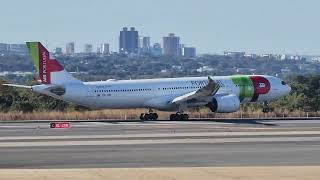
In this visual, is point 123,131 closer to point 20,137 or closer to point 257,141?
point 20,137

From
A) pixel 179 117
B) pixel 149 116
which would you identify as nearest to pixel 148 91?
pixel 149 116

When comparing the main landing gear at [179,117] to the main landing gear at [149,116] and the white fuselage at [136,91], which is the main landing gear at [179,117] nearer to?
the white fuselage at [136,91]

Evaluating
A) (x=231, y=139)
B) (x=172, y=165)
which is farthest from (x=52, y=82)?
(x=172, y=165)

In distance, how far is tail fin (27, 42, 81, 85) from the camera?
56500mm

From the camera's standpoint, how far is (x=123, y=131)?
45.3 m

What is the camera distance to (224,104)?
189ft

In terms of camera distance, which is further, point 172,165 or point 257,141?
point 257,141

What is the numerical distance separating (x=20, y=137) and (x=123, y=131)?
6.13 metres

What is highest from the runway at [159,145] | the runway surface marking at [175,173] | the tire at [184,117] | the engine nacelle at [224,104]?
the engine nacelle at [224,104]

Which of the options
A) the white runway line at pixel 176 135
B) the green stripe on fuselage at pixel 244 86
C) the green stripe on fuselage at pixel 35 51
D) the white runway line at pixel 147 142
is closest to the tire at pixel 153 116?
the green stripe on fuselage at pixel 244 86

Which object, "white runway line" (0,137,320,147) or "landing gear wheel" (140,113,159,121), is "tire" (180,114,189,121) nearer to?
"landing gear wheel" (140,113,159,121)

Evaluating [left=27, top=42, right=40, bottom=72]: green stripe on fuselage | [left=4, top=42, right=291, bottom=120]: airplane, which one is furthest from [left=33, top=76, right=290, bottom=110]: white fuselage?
[left=27, top=42, right=40, bottom=72]: green stripe on fuselage

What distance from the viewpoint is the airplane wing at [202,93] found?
56.5 meters

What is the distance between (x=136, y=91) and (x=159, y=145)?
21.8m
